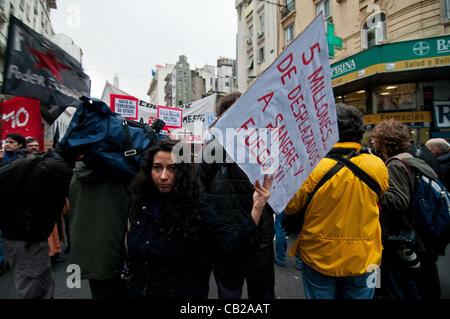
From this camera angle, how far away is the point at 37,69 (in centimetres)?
228

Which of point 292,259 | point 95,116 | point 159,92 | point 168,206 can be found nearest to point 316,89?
point 168,206

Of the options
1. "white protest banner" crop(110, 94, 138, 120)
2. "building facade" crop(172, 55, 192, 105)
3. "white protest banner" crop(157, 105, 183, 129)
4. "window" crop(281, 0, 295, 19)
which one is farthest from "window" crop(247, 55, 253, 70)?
"building facade" crop(172, 55, 192, 105)

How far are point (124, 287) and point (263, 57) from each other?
23.1 meters

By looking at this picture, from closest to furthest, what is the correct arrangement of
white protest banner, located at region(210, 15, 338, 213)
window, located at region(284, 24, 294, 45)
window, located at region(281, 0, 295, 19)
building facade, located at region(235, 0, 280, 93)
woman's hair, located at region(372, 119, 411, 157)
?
white protest banner, located at region(210, 15, 338, 213)
woman's hair, located at region(372, 119, 411, 157)
window, located at region(281, 0, 295, 19)
window, located at region(284, 24, 294, 45)
building facade, located at region(235, 0, 280, 93)

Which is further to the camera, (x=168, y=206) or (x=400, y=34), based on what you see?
(x=400, y=34)

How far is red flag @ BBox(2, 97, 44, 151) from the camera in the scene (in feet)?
8.94

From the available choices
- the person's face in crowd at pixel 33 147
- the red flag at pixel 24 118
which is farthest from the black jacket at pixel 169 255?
the person's face in crowd at pixel 33 147

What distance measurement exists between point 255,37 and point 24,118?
76.4 ft

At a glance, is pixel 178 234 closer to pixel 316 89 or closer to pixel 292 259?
pixel 316 89

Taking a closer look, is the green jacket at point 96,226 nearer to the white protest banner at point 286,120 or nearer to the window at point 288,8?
the white protest banner at point 286,120

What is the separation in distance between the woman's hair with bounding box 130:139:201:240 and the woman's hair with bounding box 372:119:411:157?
192 centimetres

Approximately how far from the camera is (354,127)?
1790 mm

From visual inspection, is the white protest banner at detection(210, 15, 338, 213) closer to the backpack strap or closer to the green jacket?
the backpack strap
